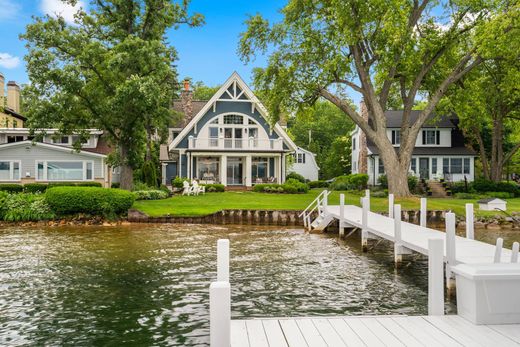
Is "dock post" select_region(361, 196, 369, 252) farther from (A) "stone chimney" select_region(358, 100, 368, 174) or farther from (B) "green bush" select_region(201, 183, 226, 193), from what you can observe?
(A) "stone chimney" select_region(358, 100, 368, 174)

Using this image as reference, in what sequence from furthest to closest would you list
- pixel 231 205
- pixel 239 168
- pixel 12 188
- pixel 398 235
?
pixel 239 168 → pixel 12 188 → pixel 231 205 → pixel 398 235

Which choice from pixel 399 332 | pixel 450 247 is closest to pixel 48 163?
pixel 450 247

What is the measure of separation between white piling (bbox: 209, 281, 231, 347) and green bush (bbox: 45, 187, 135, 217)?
777 inches

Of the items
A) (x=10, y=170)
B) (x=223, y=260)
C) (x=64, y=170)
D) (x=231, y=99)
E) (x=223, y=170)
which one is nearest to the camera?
(x=223, y=260)

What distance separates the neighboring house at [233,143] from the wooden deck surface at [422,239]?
19.0 m

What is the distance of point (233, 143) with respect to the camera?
39.2 metres

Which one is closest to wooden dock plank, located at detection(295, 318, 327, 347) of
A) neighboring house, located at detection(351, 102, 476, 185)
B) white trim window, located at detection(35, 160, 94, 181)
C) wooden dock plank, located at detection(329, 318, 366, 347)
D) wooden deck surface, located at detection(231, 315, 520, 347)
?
wooden deck surface, located at detection(231, 315, 520, 347)

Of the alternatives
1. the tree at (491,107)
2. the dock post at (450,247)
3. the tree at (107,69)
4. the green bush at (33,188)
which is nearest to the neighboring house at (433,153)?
the tree at (491,107)

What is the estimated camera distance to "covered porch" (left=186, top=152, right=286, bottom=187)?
39312 mm

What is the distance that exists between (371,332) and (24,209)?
21774 mm

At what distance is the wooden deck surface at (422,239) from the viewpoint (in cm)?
1001

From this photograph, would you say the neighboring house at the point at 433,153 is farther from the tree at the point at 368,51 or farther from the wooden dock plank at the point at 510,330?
the wooden dock plank at the point at 510,330

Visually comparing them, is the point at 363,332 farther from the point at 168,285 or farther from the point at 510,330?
the point at 168,285

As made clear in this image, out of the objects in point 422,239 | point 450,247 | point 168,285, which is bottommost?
point 168,285
